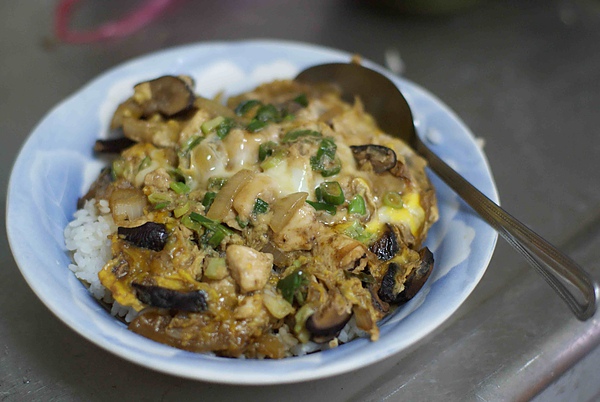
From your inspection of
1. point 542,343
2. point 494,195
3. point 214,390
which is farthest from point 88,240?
point 542,343

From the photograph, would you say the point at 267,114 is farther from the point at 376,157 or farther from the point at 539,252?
the point at 539,252

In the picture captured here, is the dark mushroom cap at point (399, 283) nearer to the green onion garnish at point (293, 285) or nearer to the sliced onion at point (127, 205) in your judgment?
the green onion garnish at point (293, 285)

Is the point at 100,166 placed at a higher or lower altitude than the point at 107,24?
higher

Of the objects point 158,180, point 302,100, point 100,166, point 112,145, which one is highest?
point 302,100

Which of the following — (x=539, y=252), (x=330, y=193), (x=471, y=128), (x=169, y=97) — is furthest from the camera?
(x=471, y=128)

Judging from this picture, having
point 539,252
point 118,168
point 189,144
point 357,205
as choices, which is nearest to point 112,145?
point 118,168

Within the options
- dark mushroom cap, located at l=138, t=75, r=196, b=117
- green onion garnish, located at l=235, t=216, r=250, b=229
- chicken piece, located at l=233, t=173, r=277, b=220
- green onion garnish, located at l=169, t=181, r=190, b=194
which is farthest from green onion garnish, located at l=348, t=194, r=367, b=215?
dark mushroom cap, located at l=138, t=75, r=196, b=117
